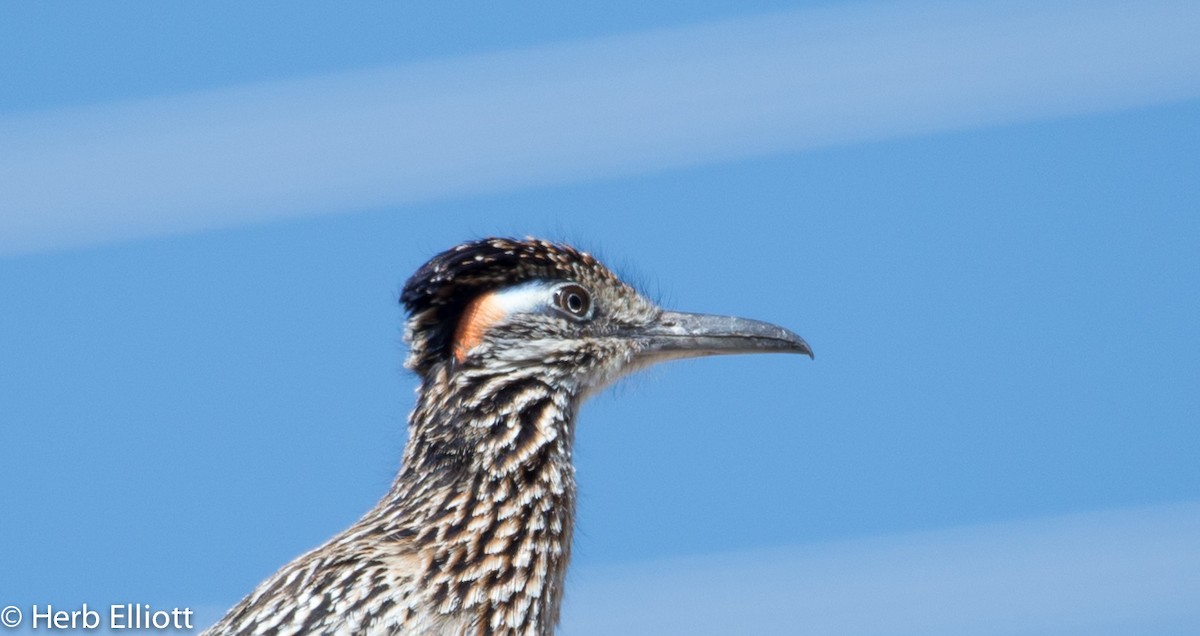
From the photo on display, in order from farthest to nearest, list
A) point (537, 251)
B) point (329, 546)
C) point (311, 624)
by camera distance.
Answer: point (537, 251)
point (329, 546)
point (311, 624)

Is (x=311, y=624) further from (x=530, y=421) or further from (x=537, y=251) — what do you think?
(x=537, y=251)

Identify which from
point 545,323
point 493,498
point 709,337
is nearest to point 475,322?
point 545,323

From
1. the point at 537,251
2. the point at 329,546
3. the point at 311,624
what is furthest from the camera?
the point at 537,251

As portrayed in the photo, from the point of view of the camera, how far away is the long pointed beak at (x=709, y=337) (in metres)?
7.11

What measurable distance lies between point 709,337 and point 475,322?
973mm

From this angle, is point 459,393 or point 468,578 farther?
point 459,393

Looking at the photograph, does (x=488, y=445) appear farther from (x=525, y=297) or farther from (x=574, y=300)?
(x=574, y=300)

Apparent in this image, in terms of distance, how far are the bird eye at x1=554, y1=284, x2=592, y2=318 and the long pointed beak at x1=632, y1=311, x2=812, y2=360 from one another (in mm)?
225

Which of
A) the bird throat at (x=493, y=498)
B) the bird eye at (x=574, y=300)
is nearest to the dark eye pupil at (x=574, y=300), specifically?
the bird eye at (x=574, y=300)

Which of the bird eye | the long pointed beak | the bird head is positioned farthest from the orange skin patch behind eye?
the long pointed beak

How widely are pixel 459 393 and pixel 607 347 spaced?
25.8 inches

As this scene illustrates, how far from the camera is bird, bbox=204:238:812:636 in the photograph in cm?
613

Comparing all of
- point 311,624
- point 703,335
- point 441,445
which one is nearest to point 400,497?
point 441,445

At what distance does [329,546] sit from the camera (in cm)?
647
